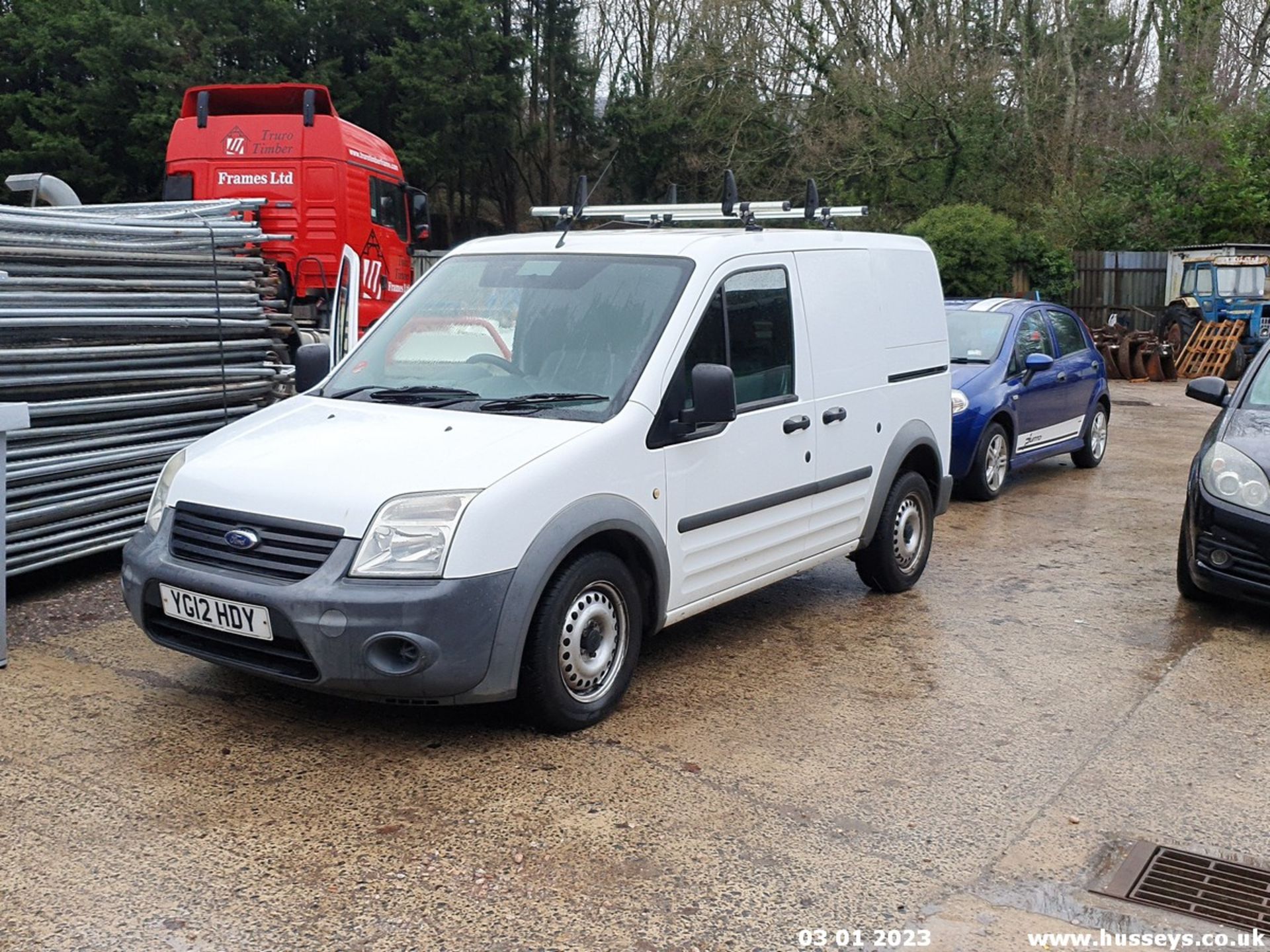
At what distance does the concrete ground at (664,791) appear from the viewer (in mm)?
3512

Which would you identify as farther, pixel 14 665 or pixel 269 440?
pixel 14 665

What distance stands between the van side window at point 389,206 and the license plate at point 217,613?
11156 millimetres

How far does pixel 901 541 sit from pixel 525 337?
8.83 ft

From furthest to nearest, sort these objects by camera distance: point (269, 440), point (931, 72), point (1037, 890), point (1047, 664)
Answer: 1. point (931, 72)
2. point (1047, 664)
3. point (269, 440)
4. point (1037, 890)

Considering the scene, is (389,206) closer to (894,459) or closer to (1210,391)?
(894,459)

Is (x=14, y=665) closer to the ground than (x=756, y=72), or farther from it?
closer to the ground

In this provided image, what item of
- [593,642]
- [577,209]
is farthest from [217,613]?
[577,209]

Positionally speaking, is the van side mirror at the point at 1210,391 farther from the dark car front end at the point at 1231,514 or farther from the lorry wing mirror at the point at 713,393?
the lorry wing mirror at the point at 713,393

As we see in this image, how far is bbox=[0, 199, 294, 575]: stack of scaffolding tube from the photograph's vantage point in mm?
6375

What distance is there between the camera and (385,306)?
15.6 metres

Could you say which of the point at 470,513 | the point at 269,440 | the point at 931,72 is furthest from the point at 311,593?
the point at 931,72

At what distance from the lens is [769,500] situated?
566 centimetres

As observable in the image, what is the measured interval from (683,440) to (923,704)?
1.50 metres

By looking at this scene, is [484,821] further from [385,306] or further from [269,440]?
[385,306]
